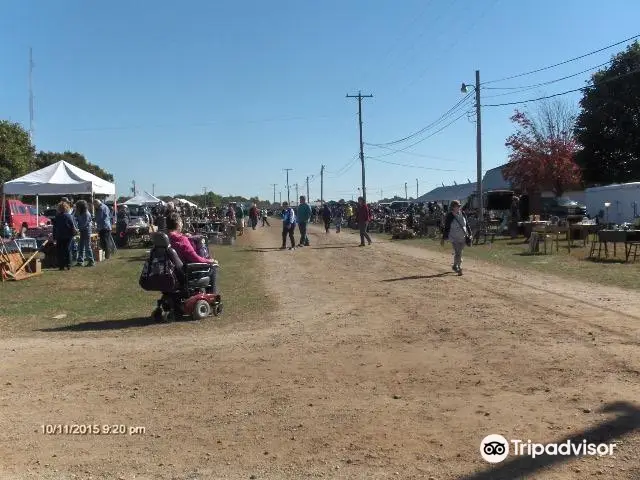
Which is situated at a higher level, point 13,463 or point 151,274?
point 151,274

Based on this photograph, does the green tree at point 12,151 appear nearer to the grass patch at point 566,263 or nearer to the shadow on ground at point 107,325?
the grass patch at point 566,263

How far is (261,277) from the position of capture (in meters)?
13.6

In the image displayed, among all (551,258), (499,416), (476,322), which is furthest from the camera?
(551,258)

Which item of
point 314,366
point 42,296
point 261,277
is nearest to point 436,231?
point 261,277

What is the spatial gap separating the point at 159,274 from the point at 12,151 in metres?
32.8

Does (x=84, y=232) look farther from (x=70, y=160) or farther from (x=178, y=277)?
(x=70, y=160)

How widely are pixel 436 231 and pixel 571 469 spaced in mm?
25075

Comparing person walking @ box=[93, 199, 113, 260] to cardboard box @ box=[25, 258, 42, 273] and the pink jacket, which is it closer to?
cardboard box @ box=[25, 258, 42, 273]

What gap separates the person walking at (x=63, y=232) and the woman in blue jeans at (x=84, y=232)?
2.38 feet

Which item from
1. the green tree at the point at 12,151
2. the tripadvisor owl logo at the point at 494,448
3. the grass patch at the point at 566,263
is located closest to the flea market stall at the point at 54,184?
the grass patch at the point at 566,263

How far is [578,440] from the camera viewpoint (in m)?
4.09

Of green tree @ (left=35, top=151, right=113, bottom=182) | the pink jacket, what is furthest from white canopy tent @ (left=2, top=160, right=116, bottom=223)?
green tree @ (left=35, top=151, right=113, bottom=182)

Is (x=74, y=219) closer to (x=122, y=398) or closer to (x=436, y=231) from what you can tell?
(x=122, y=398)

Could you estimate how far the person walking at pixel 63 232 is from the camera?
1442 cm
